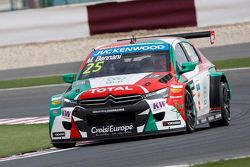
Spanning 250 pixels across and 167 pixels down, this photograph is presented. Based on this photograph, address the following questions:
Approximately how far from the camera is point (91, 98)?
1188 cm

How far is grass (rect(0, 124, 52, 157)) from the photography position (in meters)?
12.7

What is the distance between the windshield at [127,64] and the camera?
1269cm

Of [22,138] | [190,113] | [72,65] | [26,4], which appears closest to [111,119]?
[190,113]

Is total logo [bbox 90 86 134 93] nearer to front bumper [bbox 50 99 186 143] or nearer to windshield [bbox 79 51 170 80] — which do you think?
front bumper [bbox 50 99 186 143]

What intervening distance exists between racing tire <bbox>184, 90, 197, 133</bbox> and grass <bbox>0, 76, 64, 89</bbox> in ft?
36.0

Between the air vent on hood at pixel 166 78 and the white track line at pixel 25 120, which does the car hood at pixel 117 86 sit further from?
the white track line at pixel 25 120

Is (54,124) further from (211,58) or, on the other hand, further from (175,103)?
(211,58)

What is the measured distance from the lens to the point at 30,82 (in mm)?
23891

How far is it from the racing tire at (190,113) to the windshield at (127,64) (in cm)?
54

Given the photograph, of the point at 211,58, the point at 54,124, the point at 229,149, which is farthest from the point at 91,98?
the point at 211,58

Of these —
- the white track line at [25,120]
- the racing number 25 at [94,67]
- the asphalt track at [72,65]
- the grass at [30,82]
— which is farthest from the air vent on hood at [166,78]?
the asphalt track at [72,65]

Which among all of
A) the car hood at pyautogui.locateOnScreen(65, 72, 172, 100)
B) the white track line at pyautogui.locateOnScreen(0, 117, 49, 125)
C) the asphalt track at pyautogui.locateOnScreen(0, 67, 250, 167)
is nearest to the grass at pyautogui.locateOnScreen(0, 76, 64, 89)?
Result: the white track line at pyautogui.locateOnScreen(0, 117, 49, 125)

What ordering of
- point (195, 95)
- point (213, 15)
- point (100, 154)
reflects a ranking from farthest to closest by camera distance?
point (213, 15) → point (195, 95) → point (100, 154)

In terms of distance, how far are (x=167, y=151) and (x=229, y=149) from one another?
703 millimetres
